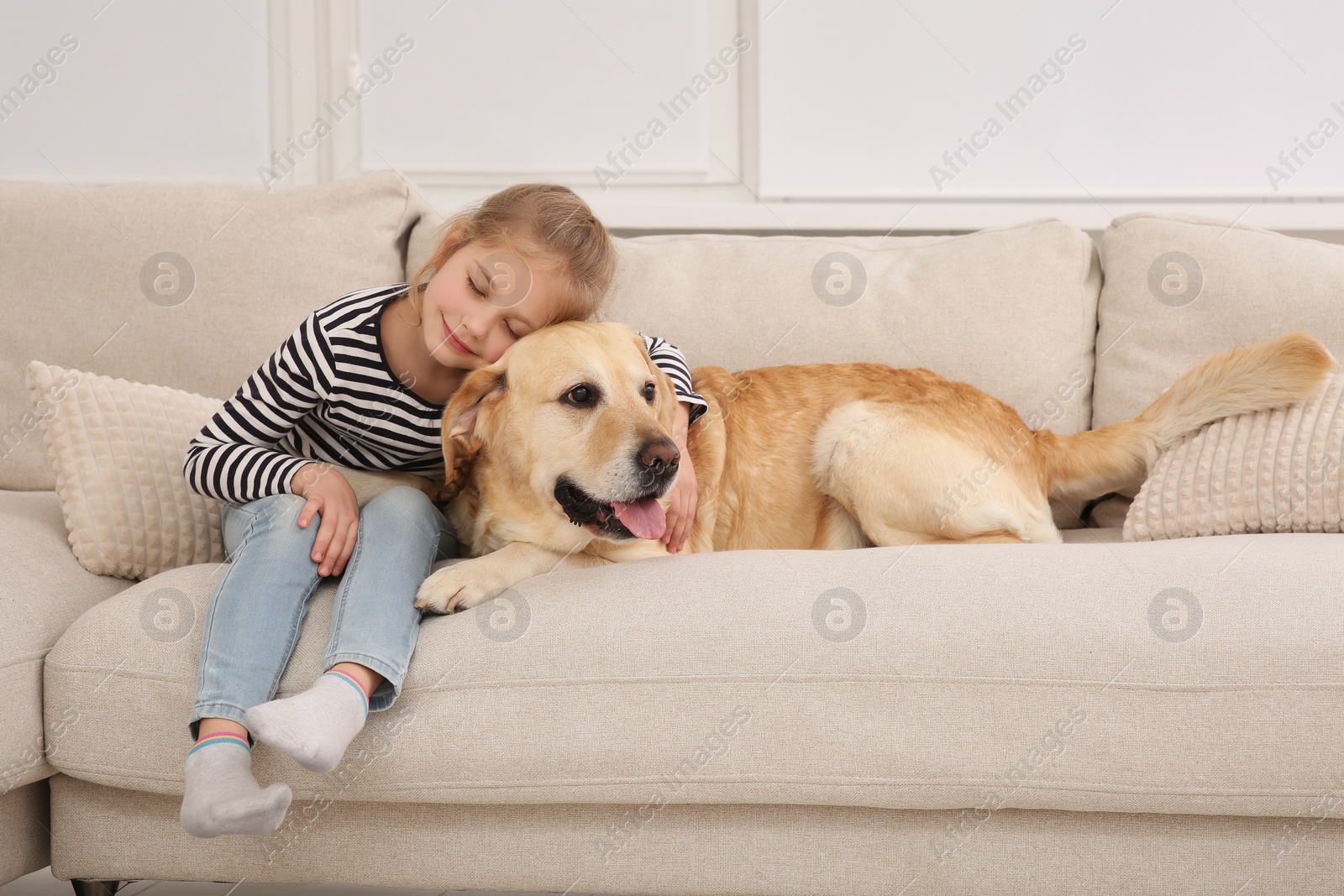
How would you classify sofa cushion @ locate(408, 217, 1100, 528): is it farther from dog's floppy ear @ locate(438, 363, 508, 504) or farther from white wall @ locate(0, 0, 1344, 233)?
white wall @ locate(0, 0, 1344, 233)

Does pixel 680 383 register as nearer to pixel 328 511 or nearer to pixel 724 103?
pixel 328 511

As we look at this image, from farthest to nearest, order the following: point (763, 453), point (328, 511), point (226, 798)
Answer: point (763, 453)
point (328, 511)
point (226, 798)

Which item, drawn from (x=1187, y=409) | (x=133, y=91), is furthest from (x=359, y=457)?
(x=133, y=91)

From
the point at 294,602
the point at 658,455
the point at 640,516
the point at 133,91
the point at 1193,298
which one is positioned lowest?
the point at 294,602

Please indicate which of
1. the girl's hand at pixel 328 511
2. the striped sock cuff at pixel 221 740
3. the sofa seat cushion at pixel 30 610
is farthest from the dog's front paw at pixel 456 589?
the sofa seat cushion at pixel 30 610

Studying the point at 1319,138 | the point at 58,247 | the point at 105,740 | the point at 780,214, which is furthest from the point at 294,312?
the point at 1319,138

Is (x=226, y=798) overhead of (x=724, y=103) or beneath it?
beneath

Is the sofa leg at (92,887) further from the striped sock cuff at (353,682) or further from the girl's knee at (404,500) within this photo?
A: the girl's knee at (404,500)

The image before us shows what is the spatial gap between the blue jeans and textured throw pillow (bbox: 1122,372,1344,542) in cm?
139

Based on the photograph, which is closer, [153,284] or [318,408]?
[318,408]

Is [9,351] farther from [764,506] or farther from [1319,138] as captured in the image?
[1319,138]

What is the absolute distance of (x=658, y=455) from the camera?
1.53m

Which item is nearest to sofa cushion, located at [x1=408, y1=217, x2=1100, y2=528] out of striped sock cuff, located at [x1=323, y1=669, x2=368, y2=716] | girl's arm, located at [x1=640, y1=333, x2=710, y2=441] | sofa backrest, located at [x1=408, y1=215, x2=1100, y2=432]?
sofa backrest, located at [x1=408, y1=215, x2=1100, y2=432]

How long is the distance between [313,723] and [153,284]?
5.09 ft
